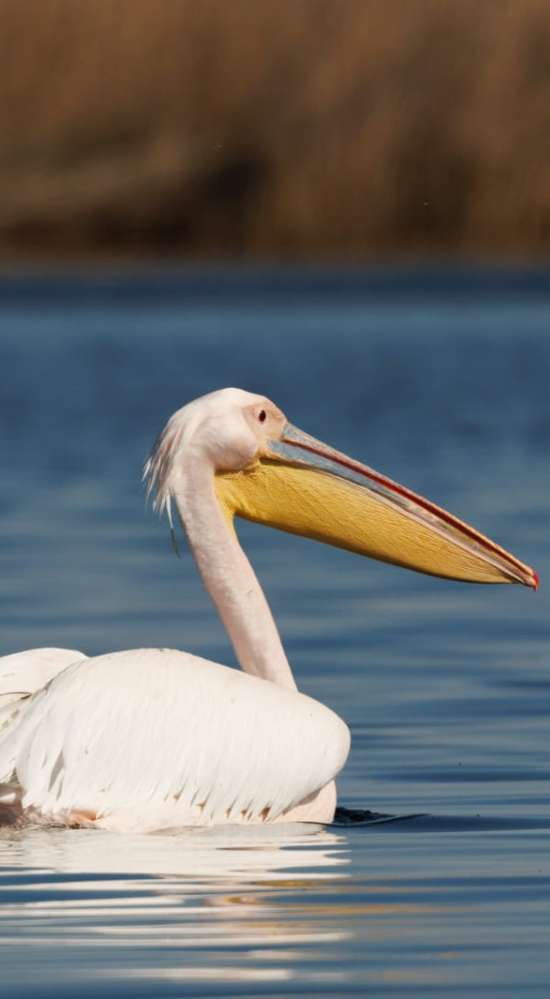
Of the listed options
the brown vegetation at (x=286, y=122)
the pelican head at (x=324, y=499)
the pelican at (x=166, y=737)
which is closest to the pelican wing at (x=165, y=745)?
the pelican at (x=166, y=737)

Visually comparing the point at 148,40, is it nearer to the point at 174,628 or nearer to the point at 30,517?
the point at 30,517

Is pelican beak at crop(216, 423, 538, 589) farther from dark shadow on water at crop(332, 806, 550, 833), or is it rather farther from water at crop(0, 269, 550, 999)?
dark shadow on water at crop(332, 806, 550, 833)

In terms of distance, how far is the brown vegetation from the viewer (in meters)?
28.0

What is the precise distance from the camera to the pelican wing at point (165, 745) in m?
5.47

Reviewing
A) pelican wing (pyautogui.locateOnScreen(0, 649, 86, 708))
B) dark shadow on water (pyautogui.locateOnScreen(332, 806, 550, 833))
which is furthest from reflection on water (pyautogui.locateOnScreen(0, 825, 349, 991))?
pelican wing (pyautogui.locateOnScreen(0, 649, 86, 708))

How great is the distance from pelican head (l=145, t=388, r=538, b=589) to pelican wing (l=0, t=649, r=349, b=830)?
3.03 ft

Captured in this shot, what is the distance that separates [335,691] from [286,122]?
2216 centimetres

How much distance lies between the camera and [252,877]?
5215 mm

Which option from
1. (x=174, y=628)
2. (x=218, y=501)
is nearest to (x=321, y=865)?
(x=218, y=501)

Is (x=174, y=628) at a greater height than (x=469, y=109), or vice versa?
(x=469, y=109)

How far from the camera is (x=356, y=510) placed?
21.7 ft

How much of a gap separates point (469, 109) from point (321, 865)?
2362 cm

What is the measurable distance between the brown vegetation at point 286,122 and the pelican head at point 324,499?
68.8 feet

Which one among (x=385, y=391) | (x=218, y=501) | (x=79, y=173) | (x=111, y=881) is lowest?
(x=111, y=881)
